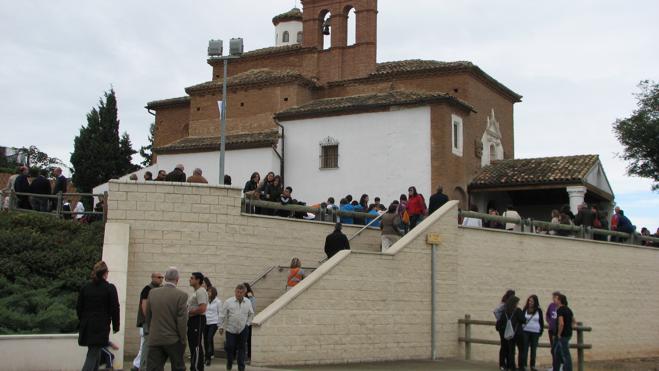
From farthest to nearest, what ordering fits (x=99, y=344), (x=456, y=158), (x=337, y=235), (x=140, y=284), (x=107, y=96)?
(x=107, y=96) → (x=456, y=158) → (x=337, y=235) → (x=140, y=284) → (x=99, y=344)

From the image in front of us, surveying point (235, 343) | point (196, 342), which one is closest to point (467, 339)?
point (235, 343)

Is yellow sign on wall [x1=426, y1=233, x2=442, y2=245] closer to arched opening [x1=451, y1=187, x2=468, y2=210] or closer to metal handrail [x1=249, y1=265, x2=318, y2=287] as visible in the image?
metal handrail [x1=249, y1=265, x2=318, y2=287]

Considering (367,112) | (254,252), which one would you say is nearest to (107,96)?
(367,112)

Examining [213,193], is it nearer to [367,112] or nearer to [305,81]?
[367,112]

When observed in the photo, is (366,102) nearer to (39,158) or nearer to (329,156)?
(329,156)

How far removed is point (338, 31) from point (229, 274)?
76.9 feet

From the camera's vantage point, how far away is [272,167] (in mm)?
34719

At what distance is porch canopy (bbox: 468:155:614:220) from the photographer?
32.8m

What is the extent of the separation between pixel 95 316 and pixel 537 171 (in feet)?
84.8

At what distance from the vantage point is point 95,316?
38.0 feet

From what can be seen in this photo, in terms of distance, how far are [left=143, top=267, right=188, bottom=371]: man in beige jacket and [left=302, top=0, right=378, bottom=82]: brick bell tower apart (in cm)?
2812

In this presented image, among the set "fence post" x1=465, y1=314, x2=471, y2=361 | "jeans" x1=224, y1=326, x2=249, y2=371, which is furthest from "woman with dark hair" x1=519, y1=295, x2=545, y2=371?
"jeans" x1=224, y1=326, x2=249, y2=371

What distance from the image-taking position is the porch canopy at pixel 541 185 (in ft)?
108

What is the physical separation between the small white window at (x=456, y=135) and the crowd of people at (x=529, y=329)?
1608 centimetres
